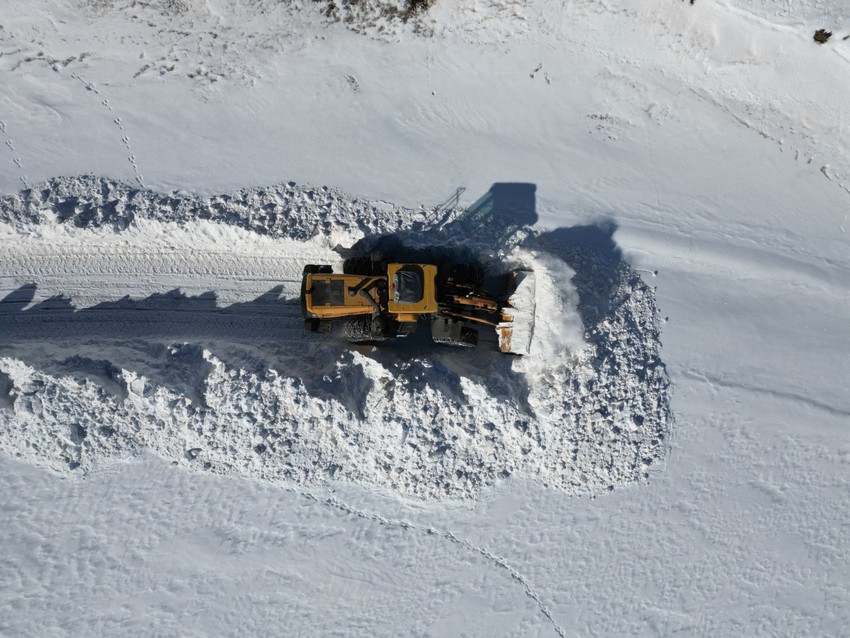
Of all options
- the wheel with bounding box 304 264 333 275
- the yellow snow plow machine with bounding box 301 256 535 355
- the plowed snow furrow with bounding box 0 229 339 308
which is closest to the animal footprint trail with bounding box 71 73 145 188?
the plowed snow furrow with bounding box 0 229 339 308

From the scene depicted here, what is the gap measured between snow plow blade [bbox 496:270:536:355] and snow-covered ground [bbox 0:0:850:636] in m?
0.29

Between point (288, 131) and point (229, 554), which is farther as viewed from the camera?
point (288, 131)

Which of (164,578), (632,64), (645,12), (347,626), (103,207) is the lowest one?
(347,626)

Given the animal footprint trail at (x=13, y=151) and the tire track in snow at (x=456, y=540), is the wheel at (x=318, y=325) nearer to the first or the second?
the tire track in snow at (x=456, y=540)

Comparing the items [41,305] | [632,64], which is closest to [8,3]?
[41,305]

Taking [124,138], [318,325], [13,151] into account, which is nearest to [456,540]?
[318,325]

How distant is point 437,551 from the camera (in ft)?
34.0

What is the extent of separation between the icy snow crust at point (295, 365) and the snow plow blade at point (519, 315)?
261 millimetres

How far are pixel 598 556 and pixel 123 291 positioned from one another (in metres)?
11.0

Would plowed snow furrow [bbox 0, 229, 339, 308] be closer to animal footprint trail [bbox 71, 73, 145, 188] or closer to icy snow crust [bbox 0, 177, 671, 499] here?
icy snow crust [bbox 0, 177, 671, 499]

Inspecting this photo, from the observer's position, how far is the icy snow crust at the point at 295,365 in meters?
9.75

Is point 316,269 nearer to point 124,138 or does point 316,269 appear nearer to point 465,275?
point 465,275

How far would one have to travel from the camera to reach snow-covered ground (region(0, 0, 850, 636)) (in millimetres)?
9875

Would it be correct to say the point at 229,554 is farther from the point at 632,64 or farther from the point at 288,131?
the point at 632,64
